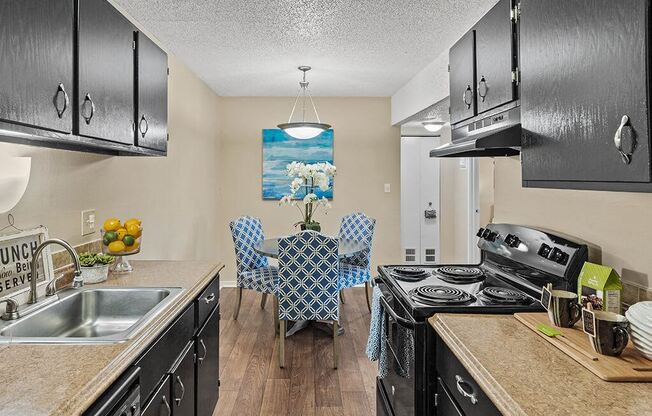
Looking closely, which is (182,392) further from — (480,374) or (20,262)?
(480,374)

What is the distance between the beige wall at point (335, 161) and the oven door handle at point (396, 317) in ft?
11.3

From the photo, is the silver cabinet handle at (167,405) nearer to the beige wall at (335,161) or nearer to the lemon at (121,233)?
the lemon at (121,233)

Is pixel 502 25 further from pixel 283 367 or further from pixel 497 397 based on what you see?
pixel 283 367

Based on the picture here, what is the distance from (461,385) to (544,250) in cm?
78

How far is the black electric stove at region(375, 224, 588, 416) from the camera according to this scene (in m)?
1.63

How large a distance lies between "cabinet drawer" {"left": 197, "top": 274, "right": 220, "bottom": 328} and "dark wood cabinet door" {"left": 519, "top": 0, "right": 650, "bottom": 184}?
1509mm

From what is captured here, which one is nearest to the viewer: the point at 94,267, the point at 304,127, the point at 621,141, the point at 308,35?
the point at 621,141

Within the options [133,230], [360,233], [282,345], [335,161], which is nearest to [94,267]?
[133,230]

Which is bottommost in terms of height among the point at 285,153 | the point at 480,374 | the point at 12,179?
the point at 480,374

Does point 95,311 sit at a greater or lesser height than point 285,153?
lesser

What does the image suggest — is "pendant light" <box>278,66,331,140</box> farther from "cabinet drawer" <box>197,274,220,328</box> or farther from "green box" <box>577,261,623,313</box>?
"green box" <box>577,261,623,313</box>

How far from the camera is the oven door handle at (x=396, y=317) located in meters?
1.71

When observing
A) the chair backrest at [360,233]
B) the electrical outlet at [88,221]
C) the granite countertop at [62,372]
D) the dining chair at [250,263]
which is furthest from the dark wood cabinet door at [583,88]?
the chair backrest at [360,233]

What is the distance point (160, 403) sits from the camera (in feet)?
5.02
